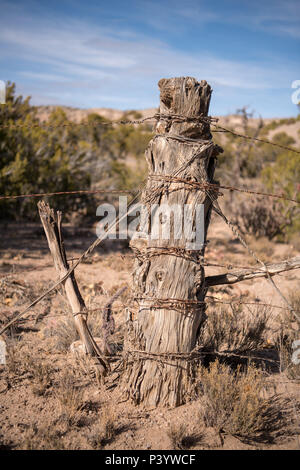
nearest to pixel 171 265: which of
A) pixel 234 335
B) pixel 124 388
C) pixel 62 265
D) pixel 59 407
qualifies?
pixel 62 265

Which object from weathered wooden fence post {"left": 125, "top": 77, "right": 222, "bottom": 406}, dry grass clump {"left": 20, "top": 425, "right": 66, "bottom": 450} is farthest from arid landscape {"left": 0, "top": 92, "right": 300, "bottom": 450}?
weathered wooden fence post {"left": 125, "top": 77, "right": 222, "bottom": 406}

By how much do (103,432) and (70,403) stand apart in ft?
1.21

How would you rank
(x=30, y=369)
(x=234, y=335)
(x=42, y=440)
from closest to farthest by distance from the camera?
(x=42, y=440) → (x=30, y=369) → (x=234, y=335)

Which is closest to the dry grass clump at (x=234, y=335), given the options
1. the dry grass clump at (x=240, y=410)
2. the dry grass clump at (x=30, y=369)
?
the dry grass clump at (x=240, y=410)

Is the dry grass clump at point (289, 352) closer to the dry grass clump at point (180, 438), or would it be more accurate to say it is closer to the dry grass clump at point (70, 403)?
the dry grass clump at point (180, 438)

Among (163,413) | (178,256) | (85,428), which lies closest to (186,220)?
(178,256)

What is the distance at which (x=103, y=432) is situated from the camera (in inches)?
109

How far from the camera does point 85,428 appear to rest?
2924 mm

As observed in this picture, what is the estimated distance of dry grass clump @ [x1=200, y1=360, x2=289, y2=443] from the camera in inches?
111

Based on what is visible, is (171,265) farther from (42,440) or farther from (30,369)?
(30,369)

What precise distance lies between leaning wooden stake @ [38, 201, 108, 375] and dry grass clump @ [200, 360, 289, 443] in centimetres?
99

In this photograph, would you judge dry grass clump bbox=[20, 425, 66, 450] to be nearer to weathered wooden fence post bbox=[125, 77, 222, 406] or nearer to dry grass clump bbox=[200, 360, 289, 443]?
weathered wooden fence post bbox=[125, 77, 222, 406]
